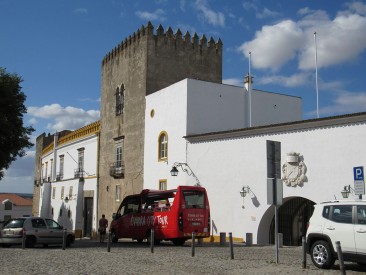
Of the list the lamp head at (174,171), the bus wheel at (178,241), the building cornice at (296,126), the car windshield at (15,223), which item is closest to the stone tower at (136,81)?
the lamp head at (174,171)

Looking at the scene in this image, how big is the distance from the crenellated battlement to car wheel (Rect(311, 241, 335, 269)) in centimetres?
2220

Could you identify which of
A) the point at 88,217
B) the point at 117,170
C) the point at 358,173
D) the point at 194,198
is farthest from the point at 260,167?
the point at 88,217

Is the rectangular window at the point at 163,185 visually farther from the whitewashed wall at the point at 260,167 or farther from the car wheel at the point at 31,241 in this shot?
the car wheel at the point at 31,241

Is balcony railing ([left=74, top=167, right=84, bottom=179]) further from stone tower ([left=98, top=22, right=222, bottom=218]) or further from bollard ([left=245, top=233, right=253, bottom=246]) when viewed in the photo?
bollard ([left=245, top=233, right=253, bottom=246])

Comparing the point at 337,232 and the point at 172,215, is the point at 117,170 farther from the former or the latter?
the point at 337,232

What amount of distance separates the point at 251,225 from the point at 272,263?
889 centimetres

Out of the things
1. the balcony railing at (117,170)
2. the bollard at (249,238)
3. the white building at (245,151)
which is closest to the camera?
the white building at (245,151)

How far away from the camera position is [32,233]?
20.8 metres

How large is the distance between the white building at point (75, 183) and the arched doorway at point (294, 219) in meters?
18.1

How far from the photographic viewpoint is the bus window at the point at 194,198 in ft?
71.8

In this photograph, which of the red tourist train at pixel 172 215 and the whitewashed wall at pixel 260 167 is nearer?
the whitewashed wall at pixel 260 167

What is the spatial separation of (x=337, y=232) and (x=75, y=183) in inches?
1214

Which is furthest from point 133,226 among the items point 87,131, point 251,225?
point 87,131

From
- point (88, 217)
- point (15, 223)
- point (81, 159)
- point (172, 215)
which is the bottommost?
point (15, 223)
